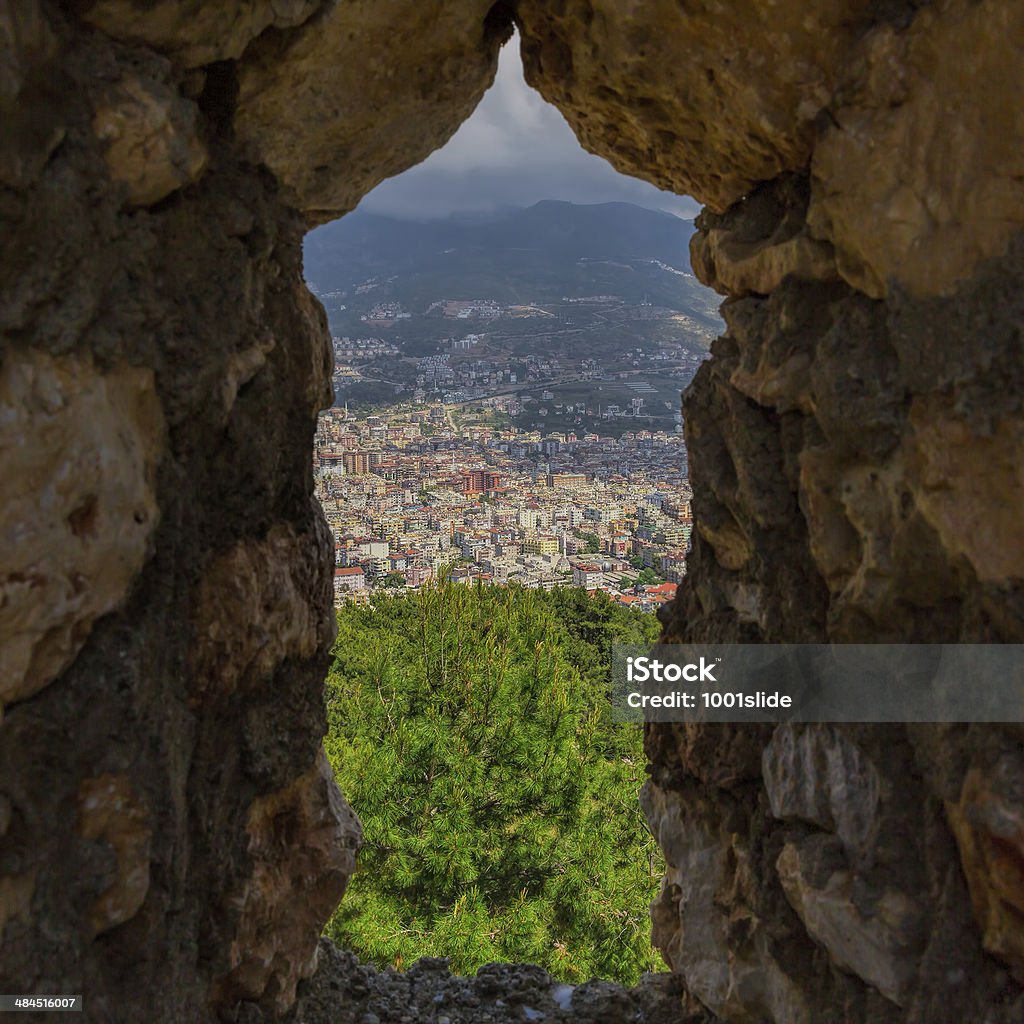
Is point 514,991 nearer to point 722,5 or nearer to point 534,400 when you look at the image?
point 722,5

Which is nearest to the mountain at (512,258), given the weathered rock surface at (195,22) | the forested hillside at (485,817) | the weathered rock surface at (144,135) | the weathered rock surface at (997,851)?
the forested hillside at (485,817)

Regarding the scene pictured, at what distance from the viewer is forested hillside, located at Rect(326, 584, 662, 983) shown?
7.92m

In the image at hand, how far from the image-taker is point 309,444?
4.00 metres

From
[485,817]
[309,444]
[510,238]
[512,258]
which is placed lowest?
[485,817]

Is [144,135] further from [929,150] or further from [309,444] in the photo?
[929,150]

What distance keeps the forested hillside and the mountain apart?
117 ft

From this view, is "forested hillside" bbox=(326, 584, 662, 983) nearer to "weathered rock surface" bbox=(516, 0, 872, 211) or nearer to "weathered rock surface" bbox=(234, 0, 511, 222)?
"weathered rock surface" bbox=(234, 0, 511, 222)

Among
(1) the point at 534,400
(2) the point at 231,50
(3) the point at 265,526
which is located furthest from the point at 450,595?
(1) the point at 534,400

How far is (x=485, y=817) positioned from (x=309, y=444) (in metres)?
5.69

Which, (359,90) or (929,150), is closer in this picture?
(929,150)

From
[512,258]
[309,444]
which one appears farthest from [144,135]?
[512,258]

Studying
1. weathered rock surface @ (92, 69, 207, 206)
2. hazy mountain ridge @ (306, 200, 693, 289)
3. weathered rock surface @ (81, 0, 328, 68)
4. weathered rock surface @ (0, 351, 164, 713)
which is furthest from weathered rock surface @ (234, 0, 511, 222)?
hazy mountain ridge @ (306, 200, 693, 289)

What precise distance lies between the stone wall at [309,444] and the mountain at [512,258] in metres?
40.4

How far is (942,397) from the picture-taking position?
111 inches
